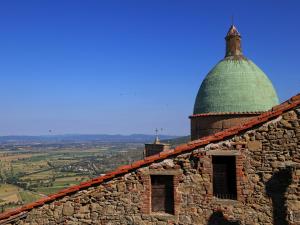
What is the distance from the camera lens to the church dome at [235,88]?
17422mm

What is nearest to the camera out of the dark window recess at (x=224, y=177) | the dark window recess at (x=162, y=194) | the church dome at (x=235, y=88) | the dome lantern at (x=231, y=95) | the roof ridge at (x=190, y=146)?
the roof ridge at (x=190, y=146)

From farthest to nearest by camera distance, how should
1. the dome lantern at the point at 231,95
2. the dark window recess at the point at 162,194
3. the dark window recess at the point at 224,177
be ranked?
1. the dome lantern at the point at 231,95
2. the dark window recess at the point at 162,194
3. the dark window recess at the point at 224,177

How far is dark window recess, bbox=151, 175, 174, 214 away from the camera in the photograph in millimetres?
9836

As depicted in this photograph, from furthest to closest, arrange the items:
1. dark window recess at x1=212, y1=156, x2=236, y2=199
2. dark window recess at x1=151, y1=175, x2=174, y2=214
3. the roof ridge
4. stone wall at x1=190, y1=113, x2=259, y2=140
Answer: stone wall at x1=190, y1=113, x2=259, y2=140, dark window recess at x1=151, y1=175, x2=174, y2=214, dark window recess at x1=212, y1=156, x2=236, y2=199, the roof ridge

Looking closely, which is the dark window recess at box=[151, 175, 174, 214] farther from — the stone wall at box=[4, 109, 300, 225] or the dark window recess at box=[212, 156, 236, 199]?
the dark window recess at box=[212, 156, 236, 199]

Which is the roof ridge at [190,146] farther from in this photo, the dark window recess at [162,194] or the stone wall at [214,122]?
the stone wall at [214,122]

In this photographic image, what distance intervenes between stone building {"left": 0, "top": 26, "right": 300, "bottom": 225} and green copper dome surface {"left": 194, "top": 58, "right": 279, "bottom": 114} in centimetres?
798

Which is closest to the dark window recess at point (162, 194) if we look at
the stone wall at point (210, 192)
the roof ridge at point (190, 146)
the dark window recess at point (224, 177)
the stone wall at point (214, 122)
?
the stone wall at point (210, 192)

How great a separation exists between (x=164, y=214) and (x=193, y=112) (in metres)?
10.3

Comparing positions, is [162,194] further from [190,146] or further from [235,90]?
[235,90]

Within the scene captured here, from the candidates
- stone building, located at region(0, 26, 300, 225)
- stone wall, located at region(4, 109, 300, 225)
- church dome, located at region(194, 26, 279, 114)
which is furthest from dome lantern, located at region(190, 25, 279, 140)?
stone wall, located at region(4, 109, 300, 225)

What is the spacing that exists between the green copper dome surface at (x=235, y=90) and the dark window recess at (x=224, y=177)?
8195mm

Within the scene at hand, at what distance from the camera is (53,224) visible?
10047mm

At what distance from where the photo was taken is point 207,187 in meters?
9.50
